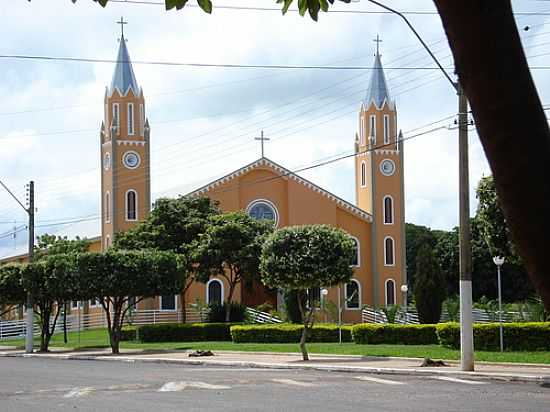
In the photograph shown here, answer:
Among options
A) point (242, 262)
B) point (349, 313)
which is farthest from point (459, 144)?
point (349, 313)

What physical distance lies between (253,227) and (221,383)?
3208cm

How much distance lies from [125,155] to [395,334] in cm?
3305

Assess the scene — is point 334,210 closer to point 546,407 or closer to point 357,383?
point 357,383

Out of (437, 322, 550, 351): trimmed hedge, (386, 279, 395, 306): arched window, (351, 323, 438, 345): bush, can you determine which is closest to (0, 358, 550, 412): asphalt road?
(437, 322, 550, 351): trimmed hedge

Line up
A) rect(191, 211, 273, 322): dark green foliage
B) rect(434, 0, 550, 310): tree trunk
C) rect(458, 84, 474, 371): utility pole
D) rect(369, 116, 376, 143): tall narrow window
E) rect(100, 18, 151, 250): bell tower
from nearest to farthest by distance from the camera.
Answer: rect(434, 0, 550, 310): tree trunk < rect(458, 84, 474, 371): utility pole < rect(191, 211, 273, 322): dark green foliage < rect(100, 18, 151, 250): bell tower < rect(369, 116, 376, 143): tall narrow window

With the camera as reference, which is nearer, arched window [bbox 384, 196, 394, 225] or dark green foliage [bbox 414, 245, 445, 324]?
dark green foliage [bbox 414, 245, 445, 324]

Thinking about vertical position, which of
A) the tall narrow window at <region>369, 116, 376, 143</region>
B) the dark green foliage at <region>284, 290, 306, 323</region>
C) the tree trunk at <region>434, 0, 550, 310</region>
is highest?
the tall narrow window at <region>369, 116, 376, 143</region>

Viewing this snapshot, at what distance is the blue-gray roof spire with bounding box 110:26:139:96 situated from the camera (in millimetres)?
64750

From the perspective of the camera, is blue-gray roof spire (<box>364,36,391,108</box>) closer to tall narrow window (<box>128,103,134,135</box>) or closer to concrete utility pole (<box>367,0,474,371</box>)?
tall narrow window (<box>128,103,134,135</box>)

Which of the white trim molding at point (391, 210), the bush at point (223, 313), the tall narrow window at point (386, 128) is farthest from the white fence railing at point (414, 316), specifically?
the tall narrow window at point (386, 128)

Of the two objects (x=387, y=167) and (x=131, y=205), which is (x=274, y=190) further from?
(x=131, y=205)

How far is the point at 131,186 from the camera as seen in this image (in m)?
64.6

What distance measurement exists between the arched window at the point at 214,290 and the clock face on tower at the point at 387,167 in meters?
14.7

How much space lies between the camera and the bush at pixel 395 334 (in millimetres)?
34969
